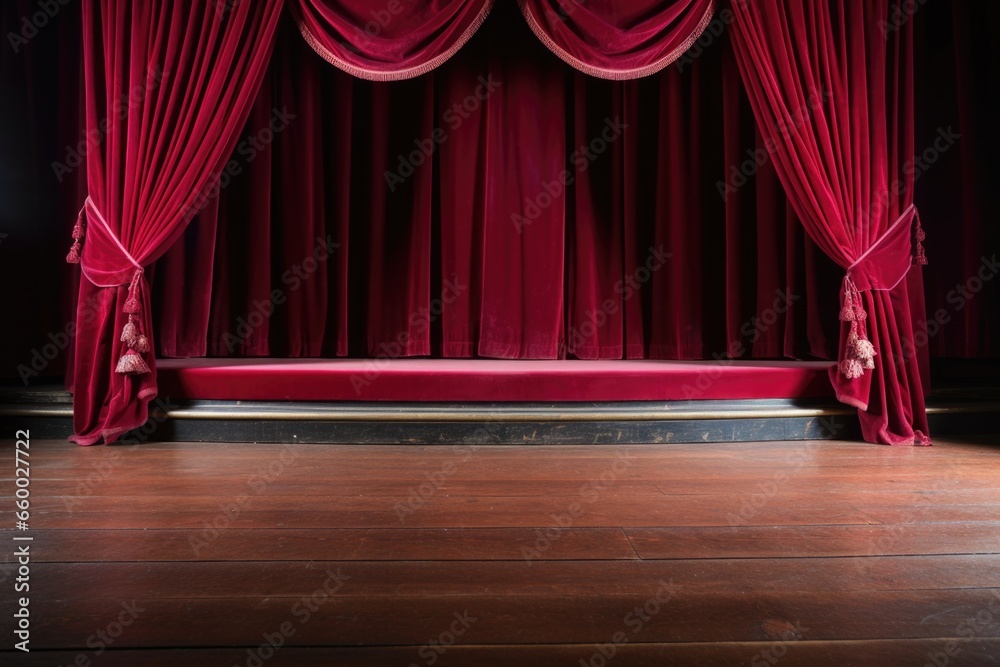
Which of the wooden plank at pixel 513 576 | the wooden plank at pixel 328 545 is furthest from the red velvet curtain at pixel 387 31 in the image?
the wooden plank at pixel 513 576

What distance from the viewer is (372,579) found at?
0.95 meters

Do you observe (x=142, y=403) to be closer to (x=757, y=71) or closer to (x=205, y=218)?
(x=205, y=218)

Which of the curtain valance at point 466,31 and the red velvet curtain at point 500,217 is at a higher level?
the curtain valance at point 466,31

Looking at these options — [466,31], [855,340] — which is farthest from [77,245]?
[855,340]

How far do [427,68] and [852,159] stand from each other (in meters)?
→ 1.49

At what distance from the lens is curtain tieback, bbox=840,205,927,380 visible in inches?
80.7

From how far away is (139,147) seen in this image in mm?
2053

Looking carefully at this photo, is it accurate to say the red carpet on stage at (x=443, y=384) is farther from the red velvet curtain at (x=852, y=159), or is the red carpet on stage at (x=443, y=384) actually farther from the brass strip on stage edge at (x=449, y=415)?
the red velvet curtain at (x=852, y=159)


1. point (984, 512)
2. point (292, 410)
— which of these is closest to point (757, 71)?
point (984, 512)

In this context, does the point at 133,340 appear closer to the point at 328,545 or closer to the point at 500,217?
the point at 328,545

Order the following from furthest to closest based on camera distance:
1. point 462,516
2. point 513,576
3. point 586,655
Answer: point 462,516, point 513,576, point 586,655

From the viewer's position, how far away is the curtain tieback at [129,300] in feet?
6.40

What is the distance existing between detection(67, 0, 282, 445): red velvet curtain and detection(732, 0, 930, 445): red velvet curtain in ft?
5.61

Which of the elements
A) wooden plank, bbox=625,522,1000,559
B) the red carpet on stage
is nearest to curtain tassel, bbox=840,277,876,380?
the red carpet on stage
